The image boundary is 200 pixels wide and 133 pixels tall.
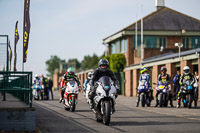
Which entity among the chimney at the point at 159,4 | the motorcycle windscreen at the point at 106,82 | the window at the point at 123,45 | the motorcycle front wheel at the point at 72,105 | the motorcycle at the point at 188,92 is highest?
the chimney at the point at 159,4

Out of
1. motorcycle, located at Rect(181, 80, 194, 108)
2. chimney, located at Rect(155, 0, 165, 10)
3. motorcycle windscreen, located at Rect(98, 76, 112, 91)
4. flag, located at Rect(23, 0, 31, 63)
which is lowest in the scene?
motorcycle, located at Rect(181, 80, 194, 108)

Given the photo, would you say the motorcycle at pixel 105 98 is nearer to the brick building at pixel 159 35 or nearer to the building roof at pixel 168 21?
the brick building at pixel 159 35

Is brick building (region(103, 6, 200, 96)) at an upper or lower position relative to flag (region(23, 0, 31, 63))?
upper

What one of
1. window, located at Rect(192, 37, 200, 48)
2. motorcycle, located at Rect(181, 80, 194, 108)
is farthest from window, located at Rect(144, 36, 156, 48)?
motorcycle, located at Rect(181, 80, 194, 108)

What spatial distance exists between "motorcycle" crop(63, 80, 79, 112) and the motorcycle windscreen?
534cm

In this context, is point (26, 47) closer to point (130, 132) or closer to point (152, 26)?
point (130, 132)

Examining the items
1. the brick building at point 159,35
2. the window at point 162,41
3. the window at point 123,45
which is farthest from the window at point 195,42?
the window at point 123,45

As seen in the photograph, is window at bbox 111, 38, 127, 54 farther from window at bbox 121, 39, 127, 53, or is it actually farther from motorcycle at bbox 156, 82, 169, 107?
motorcycle at bbox 156, 82, 169, 107

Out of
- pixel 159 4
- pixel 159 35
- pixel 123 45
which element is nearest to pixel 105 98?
pixel 159 35

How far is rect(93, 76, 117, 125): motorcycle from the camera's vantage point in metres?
11.7

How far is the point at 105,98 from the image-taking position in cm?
1205

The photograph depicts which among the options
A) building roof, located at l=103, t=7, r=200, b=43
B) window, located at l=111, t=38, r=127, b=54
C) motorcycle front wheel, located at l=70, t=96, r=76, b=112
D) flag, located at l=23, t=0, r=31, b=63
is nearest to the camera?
flag, located at l=23, t=0, r=31, b=63

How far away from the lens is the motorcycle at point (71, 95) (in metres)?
17.5

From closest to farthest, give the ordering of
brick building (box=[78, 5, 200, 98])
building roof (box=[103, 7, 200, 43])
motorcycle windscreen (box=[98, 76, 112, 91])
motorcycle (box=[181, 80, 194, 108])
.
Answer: motorcycle windscreen (box=[98, 76, 112, 91]) < motorcycle (box=[181, 80, 194, 108]) < brick building (box=[78, 5, 200, 98]) < building roof (box=[103, 7, 200, 43])
